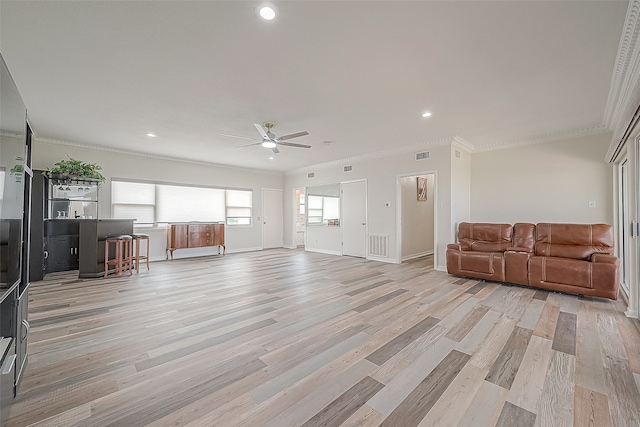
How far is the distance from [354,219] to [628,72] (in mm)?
5499

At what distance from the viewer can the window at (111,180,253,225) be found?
6.52 metres

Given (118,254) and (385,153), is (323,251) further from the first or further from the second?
(118,254)

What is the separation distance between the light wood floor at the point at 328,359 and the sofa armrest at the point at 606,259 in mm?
576

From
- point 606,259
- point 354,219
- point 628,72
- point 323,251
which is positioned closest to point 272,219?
point 323,251

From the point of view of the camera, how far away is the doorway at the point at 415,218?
6625 mm

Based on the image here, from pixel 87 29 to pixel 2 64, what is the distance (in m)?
1.23

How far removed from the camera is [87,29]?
2.26m

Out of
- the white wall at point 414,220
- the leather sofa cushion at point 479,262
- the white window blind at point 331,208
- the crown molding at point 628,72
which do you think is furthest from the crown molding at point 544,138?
the white window blind at point 331,208

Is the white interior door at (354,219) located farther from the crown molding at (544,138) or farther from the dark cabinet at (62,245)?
the dark cabinet at (62,245)

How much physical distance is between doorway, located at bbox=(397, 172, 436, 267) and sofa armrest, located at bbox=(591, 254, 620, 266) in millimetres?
2827

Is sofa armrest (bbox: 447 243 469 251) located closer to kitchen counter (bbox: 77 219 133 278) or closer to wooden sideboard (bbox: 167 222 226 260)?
wooden sideboard (bbox: 167 222 226 260)

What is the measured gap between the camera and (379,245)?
22.3 feet

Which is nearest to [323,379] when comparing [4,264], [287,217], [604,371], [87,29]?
[4,264]

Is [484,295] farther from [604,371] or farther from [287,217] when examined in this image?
[287,217]
